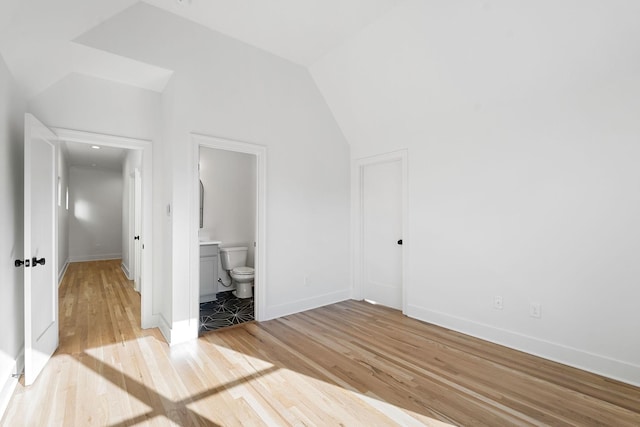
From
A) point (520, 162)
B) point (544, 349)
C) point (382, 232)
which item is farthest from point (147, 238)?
point (544, 349)

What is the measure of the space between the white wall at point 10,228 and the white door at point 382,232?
3621mm

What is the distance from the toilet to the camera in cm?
444

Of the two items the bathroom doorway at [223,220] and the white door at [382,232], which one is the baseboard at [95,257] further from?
the white door at [382,232]

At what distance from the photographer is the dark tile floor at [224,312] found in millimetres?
3517

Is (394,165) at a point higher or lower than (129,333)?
higher

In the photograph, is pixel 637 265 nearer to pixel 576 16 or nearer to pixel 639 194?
pixel 639 194

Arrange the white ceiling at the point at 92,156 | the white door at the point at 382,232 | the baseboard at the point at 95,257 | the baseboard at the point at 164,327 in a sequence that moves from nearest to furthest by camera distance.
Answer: the baseboard at the point at 164,327
the white door at the point at 382,232
the white ceiling at the point at 92,156
the baseboard at the point at 95,257

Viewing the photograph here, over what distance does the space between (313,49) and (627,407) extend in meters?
4.05

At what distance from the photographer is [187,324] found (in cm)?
304

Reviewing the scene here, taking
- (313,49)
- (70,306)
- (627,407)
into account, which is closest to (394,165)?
(313,49)

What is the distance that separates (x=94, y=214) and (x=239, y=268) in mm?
6154

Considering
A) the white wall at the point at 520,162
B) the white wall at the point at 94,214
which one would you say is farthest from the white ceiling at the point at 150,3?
the white wall at the point at 94,214

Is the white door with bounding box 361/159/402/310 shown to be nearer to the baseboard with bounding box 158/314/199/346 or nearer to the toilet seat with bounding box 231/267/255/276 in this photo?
the toilet seat with bounding box 231/267/255/276

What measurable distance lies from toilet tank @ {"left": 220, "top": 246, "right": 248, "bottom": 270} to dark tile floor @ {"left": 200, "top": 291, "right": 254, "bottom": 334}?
47cm
